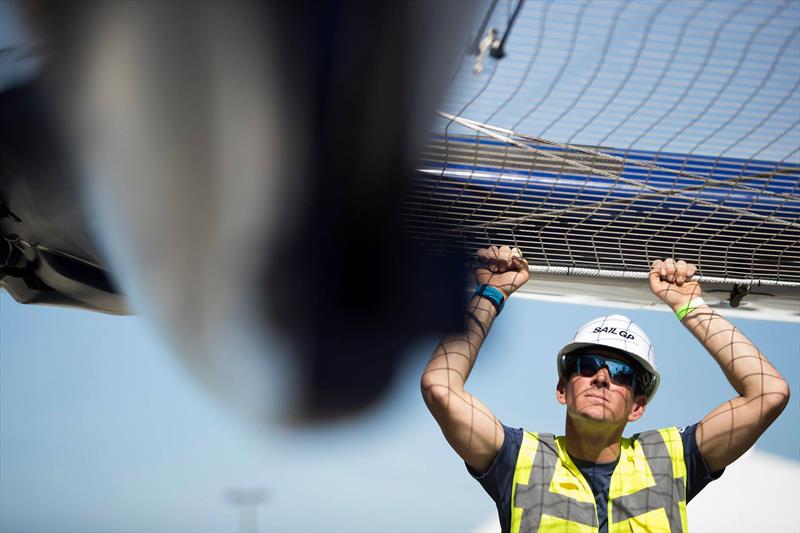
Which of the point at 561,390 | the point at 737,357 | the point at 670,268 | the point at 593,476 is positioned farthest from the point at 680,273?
the point at 593,476

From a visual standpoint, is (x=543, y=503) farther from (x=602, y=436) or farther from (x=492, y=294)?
(x=492, y=294)

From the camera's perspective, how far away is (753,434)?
138 cm

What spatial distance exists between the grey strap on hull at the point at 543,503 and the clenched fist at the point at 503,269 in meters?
0.30

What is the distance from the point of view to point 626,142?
4.44ft

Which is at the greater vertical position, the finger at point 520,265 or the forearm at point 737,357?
the finger at point 520,265

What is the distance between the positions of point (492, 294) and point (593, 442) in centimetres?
29

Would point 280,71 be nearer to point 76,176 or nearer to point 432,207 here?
point 76,176

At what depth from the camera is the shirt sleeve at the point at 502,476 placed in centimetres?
144

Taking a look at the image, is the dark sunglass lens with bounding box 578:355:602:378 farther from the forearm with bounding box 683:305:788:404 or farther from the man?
the forearm with bounding box 683:305:788:404

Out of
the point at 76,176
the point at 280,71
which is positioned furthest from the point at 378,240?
the point at 76,176

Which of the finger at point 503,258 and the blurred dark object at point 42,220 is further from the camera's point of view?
the finger at point 503,258

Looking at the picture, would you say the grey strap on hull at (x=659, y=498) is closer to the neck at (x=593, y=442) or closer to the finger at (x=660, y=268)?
the neck at (x=593, y=442)

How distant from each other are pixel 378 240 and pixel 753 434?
737 millimetres

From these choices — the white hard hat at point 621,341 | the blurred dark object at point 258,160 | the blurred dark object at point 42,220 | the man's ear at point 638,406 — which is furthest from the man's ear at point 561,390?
the blurred dark object at point 42,220
